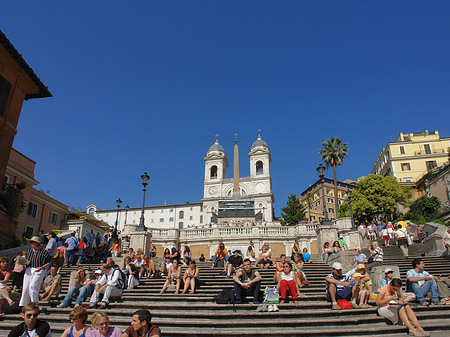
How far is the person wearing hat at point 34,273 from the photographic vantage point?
Result: 895cm

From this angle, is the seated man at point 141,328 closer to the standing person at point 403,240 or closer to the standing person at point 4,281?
the standing person at point 4,281

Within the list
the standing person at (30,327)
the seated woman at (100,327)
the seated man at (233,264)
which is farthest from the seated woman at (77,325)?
the seated man at (233,264)

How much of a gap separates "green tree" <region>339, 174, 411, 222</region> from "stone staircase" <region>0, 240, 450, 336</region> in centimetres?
4130

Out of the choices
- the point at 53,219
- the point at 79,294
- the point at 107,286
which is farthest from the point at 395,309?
the point at 53,219

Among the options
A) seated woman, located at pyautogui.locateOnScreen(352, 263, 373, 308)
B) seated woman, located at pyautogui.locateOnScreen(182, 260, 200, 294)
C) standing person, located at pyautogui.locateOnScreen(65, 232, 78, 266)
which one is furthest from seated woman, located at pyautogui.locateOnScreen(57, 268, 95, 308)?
seated woman, located at pyautogui.locateOnScreen(352, 263, 373, 308)

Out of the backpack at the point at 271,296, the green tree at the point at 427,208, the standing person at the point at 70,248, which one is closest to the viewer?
the backpack at the point at 271,296

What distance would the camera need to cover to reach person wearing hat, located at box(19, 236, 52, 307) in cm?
895

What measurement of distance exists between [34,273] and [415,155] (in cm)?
6445

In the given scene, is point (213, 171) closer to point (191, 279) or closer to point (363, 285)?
point (191, 279)

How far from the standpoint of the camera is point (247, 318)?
27.5ft

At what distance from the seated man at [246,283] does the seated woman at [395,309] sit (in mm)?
3219

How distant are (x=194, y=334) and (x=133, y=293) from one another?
435 centimetres

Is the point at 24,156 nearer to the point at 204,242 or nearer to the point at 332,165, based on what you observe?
the point at 204,242

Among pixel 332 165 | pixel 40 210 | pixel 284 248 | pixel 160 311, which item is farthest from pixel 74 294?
pixel 332 165
